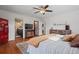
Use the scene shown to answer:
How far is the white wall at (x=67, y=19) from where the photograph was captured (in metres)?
5.94

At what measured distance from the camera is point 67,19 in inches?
252

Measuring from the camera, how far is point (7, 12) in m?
5.86

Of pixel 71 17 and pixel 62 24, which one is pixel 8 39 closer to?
pixel 62 24

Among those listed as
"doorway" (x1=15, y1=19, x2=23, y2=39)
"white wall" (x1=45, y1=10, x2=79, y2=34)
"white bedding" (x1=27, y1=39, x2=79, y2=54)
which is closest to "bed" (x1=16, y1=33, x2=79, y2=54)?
"white bedding" (x1=27, y1=39, x2=79, y2=54)

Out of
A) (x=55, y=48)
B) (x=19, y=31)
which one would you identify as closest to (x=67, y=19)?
(x=19, y=31)

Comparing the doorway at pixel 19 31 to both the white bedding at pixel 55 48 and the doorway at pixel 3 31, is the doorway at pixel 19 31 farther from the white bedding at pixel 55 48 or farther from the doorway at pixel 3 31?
the white bedding at pixel 55 48

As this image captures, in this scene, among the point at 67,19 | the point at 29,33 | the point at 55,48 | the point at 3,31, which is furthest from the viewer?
the point at 29,33

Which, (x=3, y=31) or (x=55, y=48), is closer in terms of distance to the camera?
(x=55, y=48)

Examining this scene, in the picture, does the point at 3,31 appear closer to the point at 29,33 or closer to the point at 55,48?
the point at 29,33

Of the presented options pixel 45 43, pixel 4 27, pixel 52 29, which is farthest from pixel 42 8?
pixel 52 29

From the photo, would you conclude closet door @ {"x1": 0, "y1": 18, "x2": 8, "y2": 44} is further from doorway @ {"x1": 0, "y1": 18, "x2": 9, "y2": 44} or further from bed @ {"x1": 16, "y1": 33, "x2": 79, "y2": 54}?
bed @ {"x1": 16, "y1": 33, "x2": 79, "y2": 54}

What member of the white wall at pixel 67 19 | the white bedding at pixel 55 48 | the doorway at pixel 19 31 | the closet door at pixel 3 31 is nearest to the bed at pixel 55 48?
the white bedding at pixel 55 48

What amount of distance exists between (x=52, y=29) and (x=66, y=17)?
4.31ft

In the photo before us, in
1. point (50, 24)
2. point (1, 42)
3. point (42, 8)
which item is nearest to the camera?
point (42, 8)
